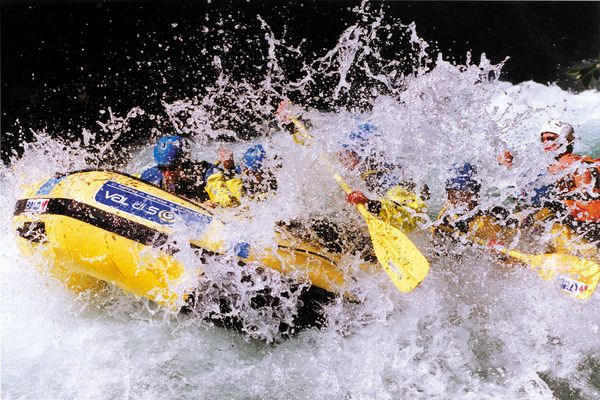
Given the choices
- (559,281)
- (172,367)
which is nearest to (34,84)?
(172,367)

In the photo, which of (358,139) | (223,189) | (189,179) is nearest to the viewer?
(358,139)

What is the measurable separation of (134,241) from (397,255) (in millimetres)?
1469

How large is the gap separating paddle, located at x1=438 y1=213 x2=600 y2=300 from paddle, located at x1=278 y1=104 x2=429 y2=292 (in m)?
0.69

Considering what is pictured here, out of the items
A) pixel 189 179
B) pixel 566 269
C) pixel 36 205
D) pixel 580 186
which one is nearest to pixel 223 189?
pixel 189 179

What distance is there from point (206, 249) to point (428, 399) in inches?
55.8

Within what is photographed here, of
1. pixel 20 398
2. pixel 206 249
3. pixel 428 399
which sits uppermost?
pixel 206 249

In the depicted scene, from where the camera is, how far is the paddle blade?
2.75m

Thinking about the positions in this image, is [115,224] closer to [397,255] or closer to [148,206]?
[148,206]

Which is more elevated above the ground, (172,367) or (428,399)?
(428,399)

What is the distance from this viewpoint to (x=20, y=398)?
2.78m

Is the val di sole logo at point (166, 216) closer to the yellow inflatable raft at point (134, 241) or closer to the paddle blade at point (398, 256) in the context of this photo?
the yellow inflatable raft at point (134, 241)

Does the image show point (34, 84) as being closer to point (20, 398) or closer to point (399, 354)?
point (20, 398)

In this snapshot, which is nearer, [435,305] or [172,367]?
[172,367]

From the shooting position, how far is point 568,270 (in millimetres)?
3023
